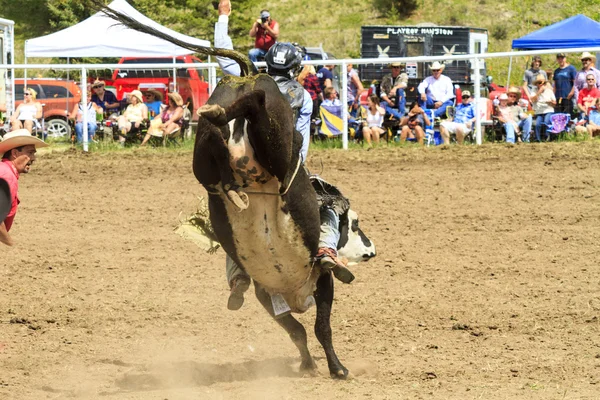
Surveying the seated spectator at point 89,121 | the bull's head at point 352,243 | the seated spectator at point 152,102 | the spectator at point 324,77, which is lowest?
the bull's head at point 352,243

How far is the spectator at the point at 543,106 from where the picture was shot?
15984 mm

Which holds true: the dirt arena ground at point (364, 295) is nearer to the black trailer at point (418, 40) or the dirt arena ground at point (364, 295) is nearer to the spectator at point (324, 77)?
the spectator at point (324, 77)

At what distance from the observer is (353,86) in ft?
57.6

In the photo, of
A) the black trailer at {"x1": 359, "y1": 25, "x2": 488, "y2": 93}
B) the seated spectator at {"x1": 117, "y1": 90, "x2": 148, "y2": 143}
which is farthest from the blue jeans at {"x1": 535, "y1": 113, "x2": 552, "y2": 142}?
the black trailer at {"x1": 359, "y1": 25, "x2": 488, "y2": 93}

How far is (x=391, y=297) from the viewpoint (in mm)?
9031

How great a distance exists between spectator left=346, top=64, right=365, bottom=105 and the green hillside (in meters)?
19.0

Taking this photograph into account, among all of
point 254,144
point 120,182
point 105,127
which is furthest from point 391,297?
point 105,127

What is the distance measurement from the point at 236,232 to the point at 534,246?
540 cm

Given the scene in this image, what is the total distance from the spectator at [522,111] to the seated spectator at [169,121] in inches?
225

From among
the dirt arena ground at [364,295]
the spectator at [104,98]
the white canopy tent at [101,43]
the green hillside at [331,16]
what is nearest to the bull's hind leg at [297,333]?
the dirt arena ground at [364,295]

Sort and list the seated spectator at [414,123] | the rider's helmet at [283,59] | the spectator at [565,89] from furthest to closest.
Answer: the seated spectator at [414,123]
the spectator at [565,89]
the rider's helmet at [283,59]

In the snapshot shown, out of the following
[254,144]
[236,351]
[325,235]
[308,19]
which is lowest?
[236,351]

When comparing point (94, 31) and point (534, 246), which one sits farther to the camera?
point (94, 31)

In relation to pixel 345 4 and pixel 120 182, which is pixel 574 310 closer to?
pixel 120 182
